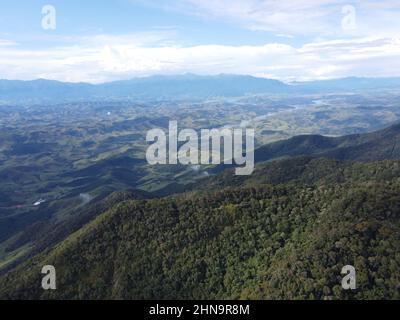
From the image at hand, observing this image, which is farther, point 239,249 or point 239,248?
point 239,248

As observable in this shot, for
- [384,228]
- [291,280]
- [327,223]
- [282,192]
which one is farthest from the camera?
[282,192]

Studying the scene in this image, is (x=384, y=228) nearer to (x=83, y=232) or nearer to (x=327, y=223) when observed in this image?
(x=327, y=223)

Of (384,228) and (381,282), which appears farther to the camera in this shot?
(384,228)
